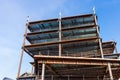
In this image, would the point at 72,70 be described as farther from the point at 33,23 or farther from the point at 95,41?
the point at 33,23

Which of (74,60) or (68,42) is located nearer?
(74,60)

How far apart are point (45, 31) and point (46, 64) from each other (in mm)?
15120

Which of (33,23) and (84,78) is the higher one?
(33,23)

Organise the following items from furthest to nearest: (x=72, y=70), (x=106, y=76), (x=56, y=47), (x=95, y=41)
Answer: (x=56, y=47) → (x=95, y=41) → (x=106, y=76) → (x=72, y=70)

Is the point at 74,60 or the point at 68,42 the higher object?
the point at 68,42

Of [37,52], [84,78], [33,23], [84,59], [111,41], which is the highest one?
[33,23]

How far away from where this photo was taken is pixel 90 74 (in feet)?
91.8

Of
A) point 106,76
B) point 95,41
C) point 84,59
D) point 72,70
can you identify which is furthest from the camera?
point 95,41

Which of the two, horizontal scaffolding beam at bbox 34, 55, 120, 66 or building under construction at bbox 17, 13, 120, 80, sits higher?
building under construction at bbox 17, 13, 120, 80

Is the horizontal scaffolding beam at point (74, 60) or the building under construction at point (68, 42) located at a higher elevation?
the building under construction at point (68, 42)

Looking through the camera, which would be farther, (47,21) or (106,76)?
(47,21)

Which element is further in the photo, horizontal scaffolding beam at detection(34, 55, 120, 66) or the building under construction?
the building under construction

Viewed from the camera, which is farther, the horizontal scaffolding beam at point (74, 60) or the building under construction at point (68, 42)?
the building under construction at point (68, 42)

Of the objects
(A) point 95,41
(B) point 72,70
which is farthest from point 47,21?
(B) point 72,70
